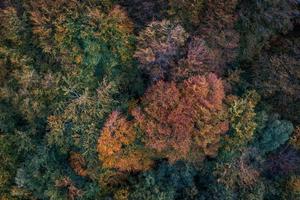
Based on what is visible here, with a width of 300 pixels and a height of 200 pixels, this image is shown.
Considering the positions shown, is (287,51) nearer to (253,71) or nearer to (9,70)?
(253,71)

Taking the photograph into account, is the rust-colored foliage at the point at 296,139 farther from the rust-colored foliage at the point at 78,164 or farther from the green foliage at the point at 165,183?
the rust-colored foliage at the point at 78,164

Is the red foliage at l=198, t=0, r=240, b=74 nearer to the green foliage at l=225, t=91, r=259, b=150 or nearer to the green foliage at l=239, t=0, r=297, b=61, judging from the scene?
the green foliage at l=239, t=0, r=297, b=61

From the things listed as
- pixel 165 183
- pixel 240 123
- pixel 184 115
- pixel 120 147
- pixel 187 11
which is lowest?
pixel 165 183

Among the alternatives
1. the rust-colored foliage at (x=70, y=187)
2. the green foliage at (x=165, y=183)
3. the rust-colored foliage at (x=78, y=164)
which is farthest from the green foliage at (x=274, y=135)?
the rust-colored foliage at (x=70, y=187)

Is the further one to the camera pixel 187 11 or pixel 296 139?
pixel 296 139

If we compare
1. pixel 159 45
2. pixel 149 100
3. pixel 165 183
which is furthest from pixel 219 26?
pixel 165 183

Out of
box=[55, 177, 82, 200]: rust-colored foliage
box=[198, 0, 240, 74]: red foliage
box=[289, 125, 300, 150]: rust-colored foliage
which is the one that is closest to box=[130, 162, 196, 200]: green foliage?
box=[55, 177, 82, 200]: rust-colored foliage

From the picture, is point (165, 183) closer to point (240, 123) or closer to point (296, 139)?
point (240, 123)
